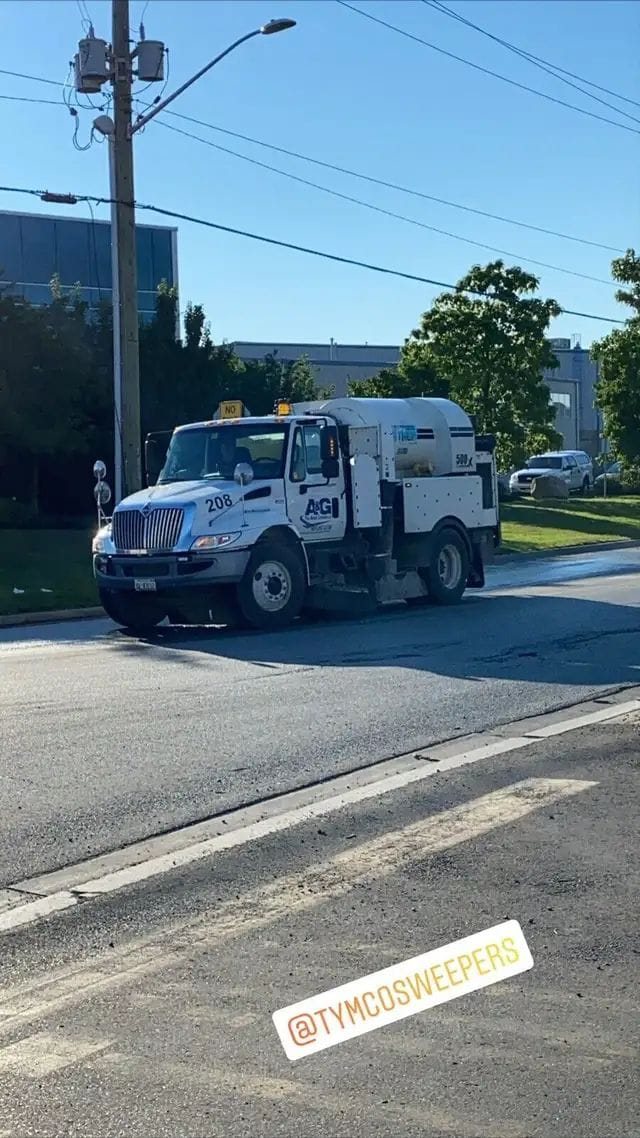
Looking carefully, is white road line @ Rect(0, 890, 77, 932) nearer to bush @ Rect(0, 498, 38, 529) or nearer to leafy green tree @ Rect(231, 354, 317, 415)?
bush @ Rect(0, 498, 38, 529)

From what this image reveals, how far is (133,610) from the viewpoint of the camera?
16891 millimetres

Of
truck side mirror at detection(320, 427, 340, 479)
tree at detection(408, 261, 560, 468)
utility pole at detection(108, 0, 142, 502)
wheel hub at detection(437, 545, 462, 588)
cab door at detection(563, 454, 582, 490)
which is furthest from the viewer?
cab door at detection(563, 454, 582, 490)

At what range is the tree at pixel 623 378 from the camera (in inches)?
1881

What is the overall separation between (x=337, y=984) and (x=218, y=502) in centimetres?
1172

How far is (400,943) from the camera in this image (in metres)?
5.29

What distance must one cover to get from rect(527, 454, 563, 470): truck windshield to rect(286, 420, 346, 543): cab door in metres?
35.9

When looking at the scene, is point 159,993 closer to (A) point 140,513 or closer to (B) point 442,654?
(B) point 442,654

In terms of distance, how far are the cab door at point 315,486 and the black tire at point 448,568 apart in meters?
1.87

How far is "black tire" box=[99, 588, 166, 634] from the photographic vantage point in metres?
16.8

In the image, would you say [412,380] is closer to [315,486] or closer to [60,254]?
[60,254]

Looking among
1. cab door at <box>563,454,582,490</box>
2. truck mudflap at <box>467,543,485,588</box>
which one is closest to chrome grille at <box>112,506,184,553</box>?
truck mudflap at <box>467,543,485,588</box>

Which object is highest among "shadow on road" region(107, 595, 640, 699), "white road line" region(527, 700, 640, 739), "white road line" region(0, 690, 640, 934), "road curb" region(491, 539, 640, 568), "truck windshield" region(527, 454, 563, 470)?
"truck windshield" region(527, 454, 563, 470)

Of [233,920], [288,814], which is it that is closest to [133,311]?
[288,814]

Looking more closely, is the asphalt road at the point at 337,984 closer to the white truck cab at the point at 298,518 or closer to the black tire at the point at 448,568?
the white truck cab at the point at 298,518
